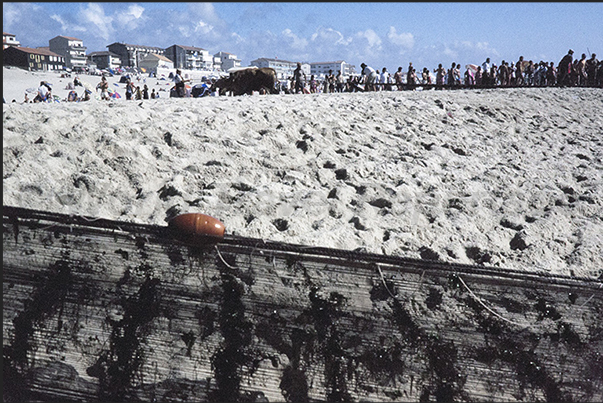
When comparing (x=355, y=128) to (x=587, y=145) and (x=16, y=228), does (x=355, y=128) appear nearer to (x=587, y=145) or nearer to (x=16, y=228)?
(x=587, y=145)

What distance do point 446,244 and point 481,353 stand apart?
2.52 metres

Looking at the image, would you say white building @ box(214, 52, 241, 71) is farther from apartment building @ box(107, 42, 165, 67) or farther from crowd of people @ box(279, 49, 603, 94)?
crowd of people @ box(279, 49, 603, 94)

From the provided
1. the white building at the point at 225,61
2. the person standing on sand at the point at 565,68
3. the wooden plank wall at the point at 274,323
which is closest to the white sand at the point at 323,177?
the wooden plank wall at the point at 274,323

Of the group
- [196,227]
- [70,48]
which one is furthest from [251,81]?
[70,48]

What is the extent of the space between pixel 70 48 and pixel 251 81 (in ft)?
346

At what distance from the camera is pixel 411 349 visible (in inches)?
157

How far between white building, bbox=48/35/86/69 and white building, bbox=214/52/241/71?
147ft

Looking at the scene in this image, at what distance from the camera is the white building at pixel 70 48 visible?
99.4 metres

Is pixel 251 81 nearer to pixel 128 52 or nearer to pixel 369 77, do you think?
pixel 369 77

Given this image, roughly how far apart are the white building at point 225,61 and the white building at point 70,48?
147ft

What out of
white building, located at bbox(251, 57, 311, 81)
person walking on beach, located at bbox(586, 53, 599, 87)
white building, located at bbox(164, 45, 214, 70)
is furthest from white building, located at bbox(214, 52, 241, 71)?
person walking on beach, located at bbox(586, 53, 599, 87)

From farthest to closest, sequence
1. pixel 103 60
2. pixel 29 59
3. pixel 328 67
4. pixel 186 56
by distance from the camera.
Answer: pixel 328 67
pixel 186 56
pixel 103 60
pixel 29 59

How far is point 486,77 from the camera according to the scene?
2208 cm

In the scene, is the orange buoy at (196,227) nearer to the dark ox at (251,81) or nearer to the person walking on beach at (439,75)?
the dark ox at (251,81)
